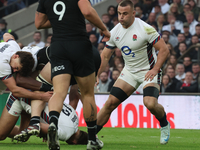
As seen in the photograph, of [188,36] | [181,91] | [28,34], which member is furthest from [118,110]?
[28,34]

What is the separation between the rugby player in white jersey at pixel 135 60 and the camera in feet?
19.3

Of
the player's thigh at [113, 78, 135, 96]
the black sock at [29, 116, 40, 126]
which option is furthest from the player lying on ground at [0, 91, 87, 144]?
the player's thigh at [113, 78, 135, 96]

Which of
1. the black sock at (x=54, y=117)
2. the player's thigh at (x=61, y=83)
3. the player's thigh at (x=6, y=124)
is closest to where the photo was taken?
the black sock at (x=54, y=117)

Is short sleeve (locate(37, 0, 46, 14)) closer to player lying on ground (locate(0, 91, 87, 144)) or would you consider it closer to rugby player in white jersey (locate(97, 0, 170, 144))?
player lying on ground (locate(0, 91, 87, 144))

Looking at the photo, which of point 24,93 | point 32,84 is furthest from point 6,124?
point 32,84

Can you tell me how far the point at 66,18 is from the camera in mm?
4262

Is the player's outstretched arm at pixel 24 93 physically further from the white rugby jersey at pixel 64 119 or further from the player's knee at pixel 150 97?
the player's knee at pixel 150 97

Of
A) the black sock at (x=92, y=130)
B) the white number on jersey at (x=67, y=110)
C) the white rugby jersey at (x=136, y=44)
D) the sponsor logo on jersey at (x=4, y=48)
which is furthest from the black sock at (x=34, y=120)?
the white rugby jersey at (x=136, y=44)

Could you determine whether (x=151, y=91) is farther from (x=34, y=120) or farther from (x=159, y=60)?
(x=34, y=120)

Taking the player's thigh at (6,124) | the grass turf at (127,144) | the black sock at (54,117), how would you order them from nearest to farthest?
the black sock at (54,117) < the grass turf at (127,144) < the player's thigh at (6,124)

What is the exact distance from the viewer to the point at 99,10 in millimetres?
14445

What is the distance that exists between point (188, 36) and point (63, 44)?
25.1 ft

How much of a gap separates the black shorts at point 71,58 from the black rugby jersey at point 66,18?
10 cm

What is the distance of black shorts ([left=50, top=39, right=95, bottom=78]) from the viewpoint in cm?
424
